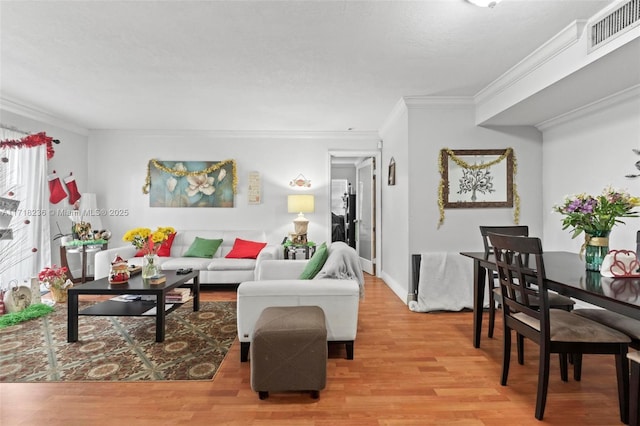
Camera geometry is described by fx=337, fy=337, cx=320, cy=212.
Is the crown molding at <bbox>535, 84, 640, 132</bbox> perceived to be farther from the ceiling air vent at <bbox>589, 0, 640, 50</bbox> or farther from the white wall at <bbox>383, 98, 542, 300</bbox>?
the ceiling air vent at <bbox>589, 0, 640, 50</bbox>

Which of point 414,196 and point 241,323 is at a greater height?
point 414,196

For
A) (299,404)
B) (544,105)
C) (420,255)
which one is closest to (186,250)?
(420,255)

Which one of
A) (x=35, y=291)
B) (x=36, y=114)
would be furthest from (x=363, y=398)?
(x=36, y=114)

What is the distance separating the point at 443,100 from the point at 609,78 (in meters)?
1.61

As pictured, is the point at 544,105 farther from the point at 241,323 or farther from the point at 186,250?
the point at 186,250

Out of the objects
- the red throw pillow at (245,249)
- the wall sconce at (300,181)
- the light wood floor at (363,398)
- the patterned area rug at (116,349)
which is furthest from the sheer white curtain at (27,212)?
the wall sconce at (300,181)

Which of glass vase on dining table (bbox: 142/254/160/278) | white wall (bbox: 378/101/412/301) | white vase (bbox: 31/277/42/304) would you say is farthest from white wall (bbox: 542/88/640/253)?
white vase (bbox: 31/277/42/304)

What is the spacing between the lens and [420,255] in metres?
4.00

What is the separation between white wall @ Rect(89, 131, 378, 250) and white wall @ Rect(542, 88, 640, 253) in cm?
271

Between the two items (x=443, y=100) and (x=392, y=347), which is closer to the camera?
(x=392, y=347)

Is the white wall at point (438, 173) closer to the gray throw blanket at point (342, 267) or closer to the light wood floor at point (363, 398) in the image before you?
the gray throw blanket at point (342, 267)

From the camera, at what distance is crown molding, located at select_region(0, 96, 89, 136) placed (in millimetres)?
4160

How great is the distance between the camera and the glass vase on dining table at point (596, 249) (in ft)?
6.87

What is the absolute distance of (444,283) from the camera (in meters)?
3.89
